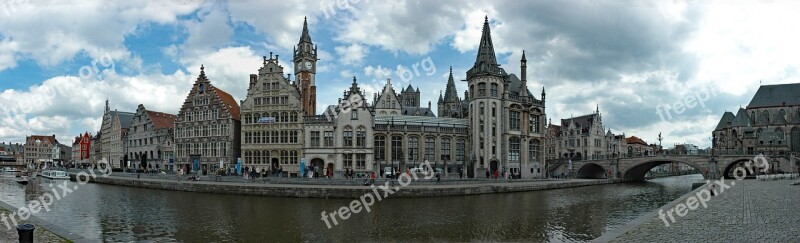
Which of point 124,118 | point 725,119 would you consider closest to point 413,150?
point 124,118

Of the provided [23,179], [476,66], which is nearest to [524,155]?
[476,66]

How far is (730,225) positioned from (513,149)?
51.4m

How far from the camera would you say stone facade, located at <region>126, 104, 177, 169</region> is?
77875 mm

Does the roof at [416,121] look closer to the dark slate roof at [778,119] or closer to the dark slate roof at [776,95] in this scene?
the dark slate roof at [778,119]

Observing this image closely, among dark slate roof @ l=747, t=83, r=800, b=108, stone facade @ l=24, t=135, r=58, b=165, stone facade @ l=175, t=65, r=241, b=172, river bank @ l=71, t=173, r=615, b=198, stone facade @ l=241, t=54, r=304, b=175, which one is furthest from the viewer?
stone facade @ l=24, t=135, r=58, b=165

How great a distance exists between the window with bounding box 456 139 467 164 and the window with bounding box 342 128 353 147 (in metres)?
14.7

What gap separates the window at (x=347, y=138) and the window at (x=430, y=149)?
9.85 metres

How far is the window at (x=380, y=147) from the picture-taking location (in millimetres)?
62344

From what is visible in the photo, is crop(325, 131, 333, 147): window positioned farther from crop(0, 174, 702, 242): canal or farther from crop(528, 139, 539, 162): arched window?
crop(528, 139, 539, 162): arched window

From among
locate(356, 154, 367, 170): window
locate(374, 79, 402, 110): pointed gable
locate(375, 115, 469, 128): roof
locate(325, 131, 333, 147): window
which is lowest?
locate(356, 154, 367, 170): window

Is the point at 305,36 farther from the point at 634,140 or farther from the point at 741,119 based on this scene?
the point at 634,140

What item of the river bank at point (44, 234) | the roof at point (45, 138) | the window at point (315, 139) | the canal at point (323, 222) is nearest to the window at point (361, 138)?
the window at point (315, 139)

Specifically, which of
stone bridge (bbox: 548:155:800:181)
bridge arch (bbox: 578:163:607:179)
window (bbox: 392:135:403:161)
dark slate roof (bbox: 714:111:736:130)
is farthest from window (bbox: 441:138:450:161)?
dark slate roof (bbox: 714:111:736:130)

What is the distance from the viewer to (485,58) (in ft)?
223
